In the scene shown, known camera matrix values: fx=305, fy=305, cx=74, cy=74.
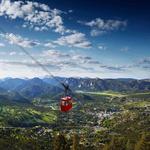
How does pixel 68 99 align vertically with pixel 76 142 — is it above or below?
above

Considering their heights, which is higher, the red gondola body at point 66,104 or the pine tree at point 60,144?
the red gondola body at point 66,104

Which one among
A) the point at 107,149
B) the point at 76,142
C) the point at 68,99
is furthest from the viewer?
the point at 107,149

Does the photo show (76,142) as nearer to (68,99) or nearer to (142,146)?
(142,146)

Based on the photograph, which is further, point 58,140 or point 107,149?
point 107,149

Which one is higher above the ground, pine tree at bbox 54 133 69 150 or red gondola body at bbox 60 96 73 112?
red gondola body at bbox 60 96 73 112

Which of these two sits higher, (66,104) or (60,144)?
(66,104)

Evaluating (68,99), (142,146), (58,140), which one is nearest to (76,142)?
(58,140)

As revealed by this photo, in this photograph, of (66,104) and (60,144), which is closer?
(66,104)

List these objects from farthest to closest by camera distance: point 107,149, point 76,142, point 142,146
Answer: point 107,149, point 142,146, point 76,142

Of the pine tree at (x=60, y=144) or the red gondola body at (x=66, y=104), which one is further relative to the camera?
the pine tree at (x=60, y=144)

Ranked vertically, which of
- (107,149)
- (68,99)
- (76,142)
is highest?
(68,99)

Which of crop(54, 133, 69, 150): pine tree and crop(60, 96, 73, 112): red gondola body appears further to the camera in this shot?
crop(54, 133, 69, 150): pine tree
